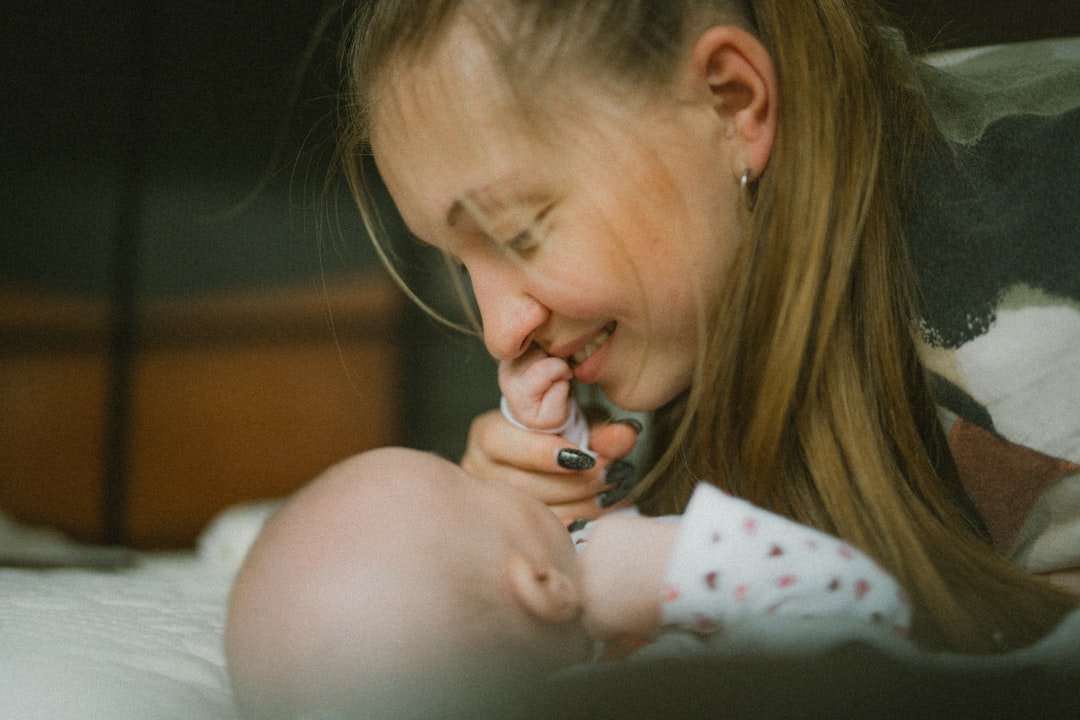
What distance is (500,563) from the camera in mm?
576

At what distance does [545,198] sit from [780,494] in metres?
0.29

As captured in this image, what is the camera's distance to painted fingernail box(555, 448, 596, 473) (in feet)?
2.80

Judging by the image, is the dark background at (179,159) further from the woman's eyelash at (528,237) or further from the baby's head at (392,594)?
the baby's head at (392,594)

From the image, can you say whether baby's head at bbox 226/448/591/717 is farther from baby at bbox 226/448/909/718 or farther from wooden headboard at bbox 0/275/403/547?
wooden headboard at bbox 0/275/403/547

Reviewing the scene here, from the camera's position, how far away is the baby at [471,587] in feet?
1.68

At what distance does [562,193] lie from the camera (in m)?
0.73

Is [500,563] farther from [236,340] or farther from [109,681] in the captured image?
[236,340]

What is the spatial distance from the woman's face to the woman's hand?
0.11 metres

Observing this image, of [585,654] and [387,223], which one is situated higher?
[387,223]

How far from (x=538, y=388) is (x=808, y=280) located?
0.87 feet

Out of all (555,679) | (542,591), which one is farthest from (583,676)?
(542,591)

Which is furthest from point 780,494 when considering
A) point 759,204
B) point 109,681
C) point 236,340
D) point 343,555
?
point 236,340

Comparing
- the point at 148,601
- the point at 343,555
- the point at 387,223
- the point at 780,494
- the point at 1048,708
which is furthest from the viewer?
the point at 387,223

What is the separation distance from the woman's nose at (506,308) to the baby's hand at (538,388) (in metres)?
0.07
